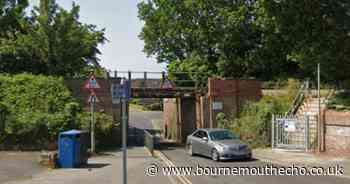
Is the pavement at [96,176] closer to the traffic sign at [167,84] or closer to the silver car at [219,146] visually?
the silver car at [219,146]

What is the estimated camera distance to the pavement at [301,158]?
2228 centimetres

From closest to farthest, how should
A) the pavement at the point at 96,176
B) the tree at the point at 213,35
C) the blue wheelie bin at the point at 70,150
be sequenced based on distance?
the pavement at the point at 96,176
the blue wheelie bin at the point at 70,150
the tree at the point at 213,35

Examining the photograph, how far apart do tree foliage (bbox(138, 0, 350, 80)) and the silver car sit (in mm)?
9236

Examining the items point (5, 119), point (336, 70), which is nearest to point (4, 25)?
point (5, 119)

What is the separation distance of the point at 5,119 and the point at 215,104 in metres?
15.9

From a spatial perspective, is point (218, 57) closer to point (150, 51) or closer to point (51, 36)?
point (150, 51)

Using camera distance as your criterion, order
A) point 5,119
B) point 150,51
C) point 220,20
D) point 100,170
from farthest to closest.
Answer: point 150,51
point 220,20
point 5,119
point 100,170

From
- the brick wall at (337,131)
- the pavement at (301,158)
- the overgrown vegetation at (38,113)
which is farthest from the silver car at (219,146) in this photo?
the overgrown vegetation at (38,113)

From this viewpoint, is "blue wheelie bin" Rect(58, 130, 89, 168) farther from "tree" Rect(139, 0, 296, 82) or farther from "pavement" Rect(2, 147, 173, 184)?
"tree" Rect(139, 0, 296, 82)

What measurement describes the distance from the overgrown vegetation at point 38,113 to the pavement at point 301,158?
34.3ft

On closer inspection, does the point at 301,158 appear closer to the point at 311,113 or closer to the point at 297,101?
the point at 311,113

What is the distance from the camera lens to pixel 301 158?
25.0m

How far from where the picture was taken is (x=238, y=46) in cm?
4972

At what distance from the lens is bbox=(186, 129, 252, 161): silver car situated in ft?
83.0
